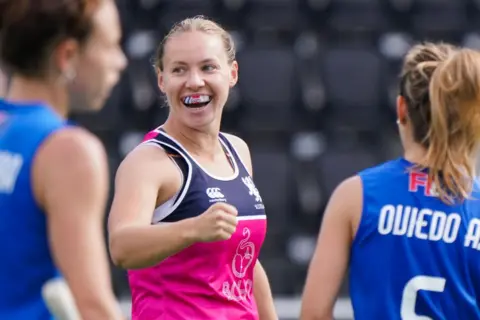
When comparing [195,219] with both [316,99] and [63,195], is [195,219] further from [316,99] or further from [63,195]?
[316,99]

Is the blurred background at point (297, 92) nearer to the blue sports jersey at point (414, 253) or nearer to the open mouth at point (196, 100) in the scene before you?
the open mouth at point (196, 100)

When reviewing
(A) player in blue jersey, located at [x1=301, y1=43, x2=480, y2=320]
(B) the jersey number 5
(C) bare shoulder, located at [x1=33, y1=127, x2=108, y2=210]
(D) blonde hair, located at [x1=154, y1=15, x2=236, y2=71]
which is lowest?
(B) the jersey number 5

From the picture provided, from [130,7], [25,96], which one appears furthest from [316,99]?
[25,96]

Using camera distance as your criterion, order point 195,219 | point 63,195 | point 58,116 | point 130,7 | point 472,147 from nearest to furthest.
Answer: point 63,195
point 58,116
point 195,219
point 472,147
point 130,7

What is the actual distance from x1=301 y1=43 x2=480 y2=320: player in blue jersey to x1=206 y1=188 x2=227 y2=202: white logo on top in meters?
0.35

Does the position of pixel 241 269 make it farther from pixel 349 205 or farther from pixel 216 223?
pixel 216 223

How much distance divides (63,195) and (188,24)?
1646 millimetres

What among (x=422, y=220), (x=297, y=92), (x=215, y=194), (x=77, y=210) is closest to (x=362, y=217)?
(x=422, y=220)

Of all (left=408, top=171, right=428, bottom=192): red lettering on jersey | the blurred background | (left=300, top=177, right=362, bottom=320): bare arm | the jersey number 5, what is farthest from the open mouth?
the blurred background

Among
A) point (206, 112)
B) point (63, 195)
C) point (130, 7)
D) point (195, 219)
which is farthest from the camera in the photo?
point (130, 7)

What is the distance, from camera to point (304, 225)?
7.67 metres

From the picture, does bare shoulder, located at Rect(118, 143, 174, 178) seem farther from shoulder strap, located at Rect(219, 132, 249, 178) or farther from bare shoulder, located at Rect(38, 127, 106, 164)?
bare shoulder, located at Rect(38, 127, 106, 164)

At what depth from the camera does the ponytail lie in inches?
141

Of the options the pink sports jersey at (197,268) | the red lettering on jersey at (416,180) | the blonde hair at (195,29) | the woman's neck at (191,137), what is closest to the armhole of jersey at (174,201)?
the pink sports jersey at (197,268)
